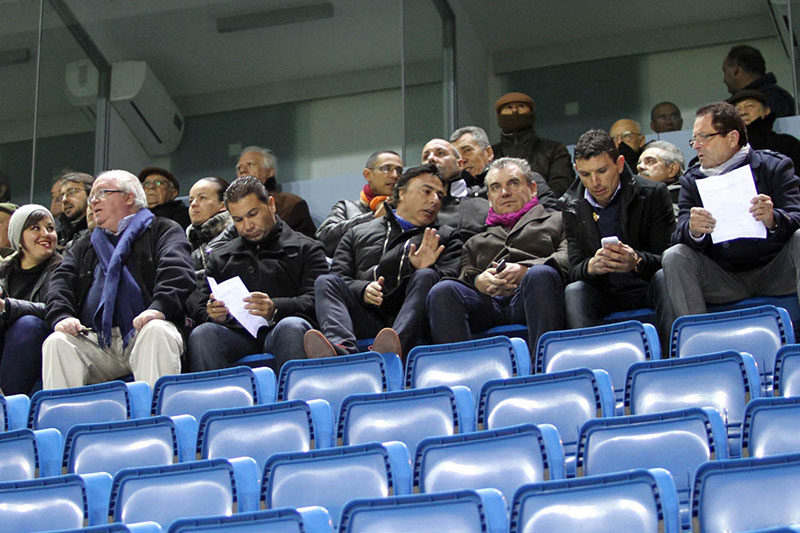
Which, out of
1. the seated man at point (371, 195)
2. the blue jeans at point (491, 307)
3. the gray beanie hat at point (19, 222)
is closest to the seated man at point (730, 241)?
the blue jeans at point (491, 307)

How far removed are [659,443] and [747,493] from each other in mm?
486

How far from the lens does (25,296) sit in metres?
6.05

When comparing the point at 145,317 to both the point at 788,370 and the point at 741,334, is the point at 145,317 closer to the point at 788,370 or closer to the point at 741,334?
the point at 741,334

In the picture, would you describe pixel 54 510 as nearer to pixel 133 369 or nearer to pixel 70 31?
pixel 133 369

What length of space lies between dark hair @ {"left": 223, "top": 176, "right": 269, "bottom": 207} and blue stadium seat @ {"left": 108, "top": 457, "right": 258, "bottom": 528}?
7.85 ft

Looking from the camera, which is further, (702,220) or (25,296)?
(25,296)

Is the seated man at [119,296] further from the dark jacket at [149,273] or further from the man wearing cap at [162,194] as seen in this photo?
the man wearing cap at [162,194]

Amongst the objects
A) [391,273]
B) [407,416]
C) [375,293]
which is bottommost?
[407,416]

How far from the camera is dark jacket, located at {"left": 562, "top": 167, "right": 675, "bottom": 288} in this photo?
17.3 ft

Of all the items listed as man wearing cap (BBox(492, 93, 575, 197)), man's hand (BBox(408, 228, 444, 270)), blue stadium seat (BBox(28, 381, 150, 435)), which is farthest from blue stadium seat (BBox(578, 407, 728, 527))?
man wearing cap (BBox(492, 93, 575, 197))

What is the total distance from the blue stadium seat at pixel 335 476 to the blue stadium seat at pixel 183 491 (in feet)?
0.22

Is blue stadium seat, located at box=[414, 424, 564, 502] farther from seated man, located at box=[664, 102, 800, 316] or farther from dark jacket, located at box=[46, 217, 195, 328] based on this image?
dark jacket, located at box=[46, 217, 195, 328]

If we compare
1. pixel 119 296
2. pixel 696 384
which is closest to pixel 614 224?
pixel 696 384

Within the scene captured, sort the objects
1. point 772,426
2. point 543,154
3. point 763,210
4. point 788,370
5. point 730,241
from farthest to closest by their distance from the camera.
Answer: point 543,154, point 730,241, point 763,210, point 788,370, point 772,426
